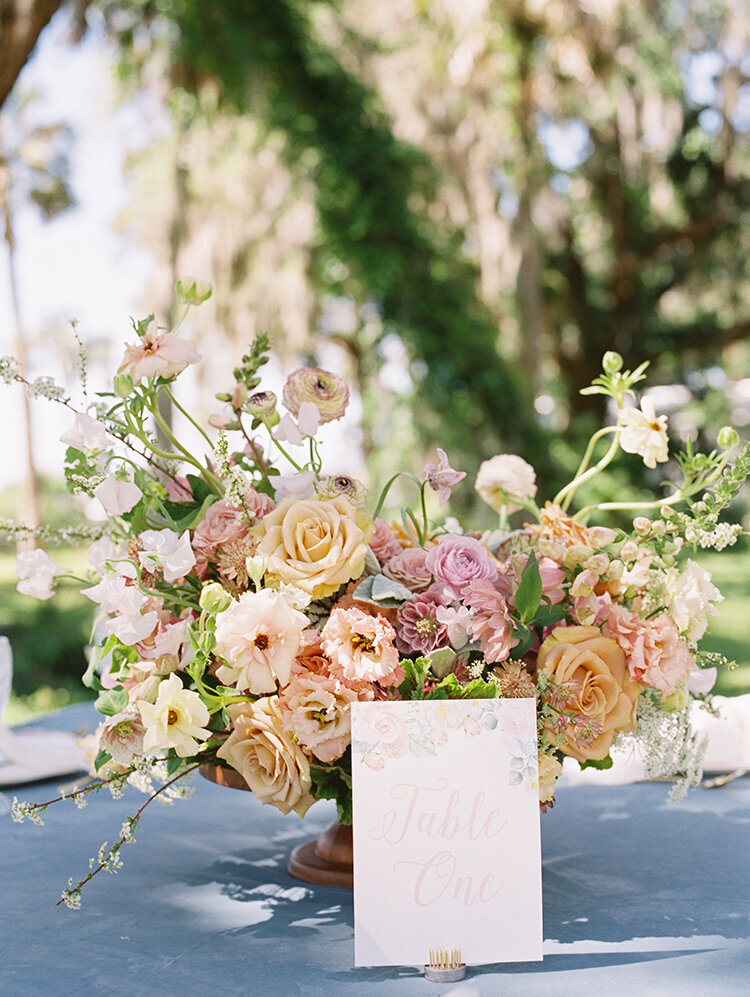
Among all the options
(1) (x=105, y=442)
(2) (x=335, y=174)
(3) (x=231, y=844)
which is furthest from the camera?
(2) (x=335, y=174)

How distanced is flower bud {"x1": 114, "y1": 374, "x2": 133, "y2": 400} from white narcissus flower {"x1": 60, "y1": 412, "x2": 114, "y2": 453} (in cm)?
5

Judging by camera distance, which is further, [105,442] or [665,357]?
[665,357]

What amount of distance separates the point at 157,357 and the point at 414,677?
1.61 feet

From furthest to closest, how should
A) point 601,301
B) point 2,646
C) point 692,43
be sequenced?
A: point 601,301, point 692,43, point 2,646

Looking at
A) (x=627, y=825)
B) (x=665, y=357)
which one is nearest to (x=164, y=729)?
(x=627, y=825)

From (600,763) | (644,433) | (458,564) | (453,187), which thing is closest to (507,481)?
(644,433)

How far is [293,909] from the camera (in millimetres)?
1175

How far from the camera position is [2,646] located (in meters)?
1.79

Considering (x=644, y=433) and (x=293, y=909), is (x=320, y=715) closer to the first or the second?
(x=293, y=909)

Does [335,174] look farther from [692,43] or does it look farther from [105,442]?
[105,442]

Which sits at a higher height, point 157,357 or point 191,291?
point 191,291

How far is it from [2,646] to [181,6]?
299 inches

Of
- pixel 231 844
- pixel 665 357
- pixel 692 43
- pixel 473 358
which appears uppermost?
pixel 692 43

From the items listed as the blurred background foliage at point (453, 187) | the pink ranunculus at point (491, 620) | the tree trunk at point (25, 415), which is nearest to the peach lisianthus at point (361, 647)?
the pink ranunculus at point (491, 620)
